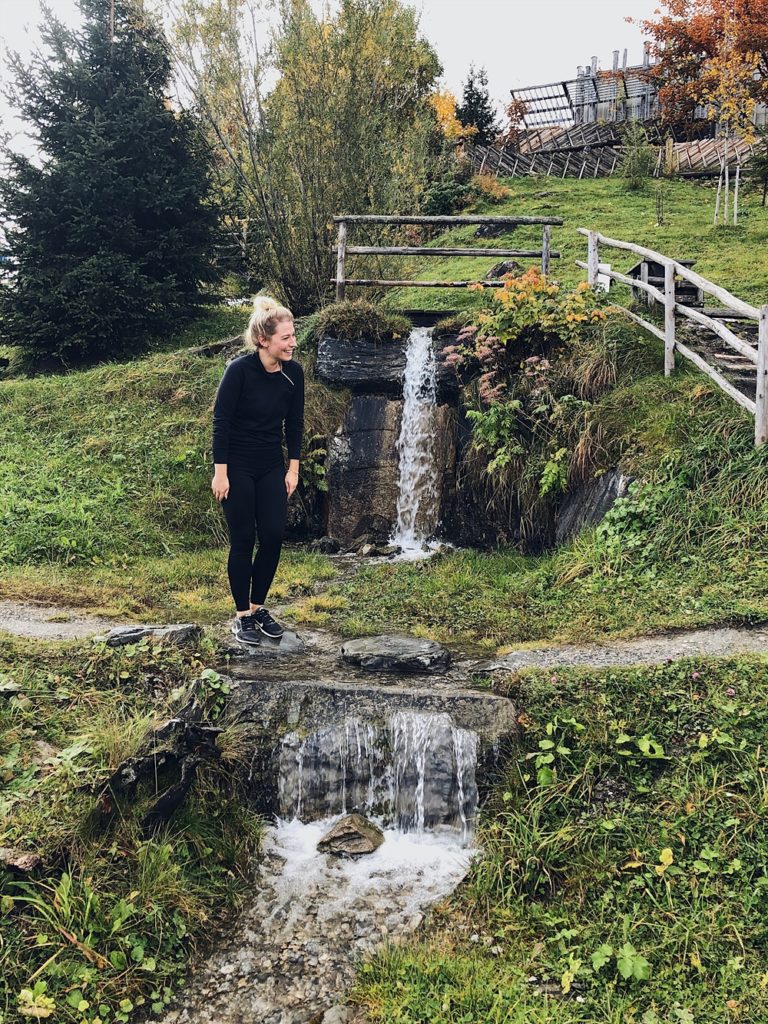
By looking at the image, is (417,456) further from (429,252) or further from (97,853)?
(97,853)

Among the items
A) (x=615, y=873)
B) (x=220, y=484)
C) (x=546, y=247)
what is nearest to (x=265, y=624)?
(x=220, y=484)

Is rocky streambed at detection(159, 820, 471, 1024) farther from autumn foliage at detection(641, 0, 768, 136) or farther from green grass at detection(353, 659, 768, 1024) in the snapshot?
autumn foliage at detection(641, 0, 768, 136)

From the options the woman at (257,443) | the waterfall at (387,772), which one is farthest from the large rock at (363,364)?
the waterfall at (387,772)

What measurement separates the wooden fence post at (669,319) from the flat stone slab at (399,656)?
4215mm

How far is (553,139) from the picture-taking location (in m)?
28.5

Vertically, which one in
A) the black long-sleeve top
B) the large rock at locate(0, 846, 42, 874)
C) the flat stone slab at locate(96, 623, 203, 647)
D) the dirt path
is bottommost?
the large rock at locate(0, 846, 42, 874)

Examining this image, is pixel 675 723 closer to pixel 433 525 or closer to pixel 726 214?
pixel 433 525

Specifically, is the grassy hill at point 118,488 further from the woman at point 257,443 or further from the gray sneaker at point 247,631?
the woman at point 257,443

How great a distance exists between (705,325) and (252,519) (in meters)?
5.23

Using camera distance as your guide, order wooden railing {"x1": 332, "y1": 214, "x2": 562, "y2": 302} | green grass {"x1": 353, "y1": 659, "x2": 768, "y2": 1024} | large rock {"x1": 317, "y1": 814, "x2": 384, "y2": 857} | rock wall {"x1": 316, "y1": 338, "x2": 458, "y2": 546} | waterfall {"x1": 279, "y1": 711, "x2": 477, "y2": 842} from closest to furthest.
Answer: green grass {"x1": 353, "y1": 659, "x2": 768, "y2": 1024}, large rock {"x1": 317, "y1": 814, "x2": 384, "y2": 857}, waterfall {"x1": 279, "y1": 711, "x2": 477, "y2": 842}, rock wall {"x1": 316, "y1": 338, "x2": 458, "y2": 546}, wooden railing {"x1": 332, "y1": 214, "x2": 562, "y2": 302}

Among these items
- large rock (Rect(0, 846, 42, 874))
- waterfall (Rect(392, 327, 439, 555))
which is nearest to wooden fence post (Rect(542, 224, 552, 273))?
waterfall (Rect(392, 327, 439, 555))

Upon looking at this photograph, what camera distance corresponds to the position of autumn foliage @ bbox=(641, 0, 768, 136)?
22312 millimetres

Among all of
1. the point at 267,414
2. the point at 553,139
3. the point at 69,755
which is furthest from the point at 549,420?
the point at 553,139

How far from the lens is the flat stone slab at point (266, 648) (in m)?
5.50
